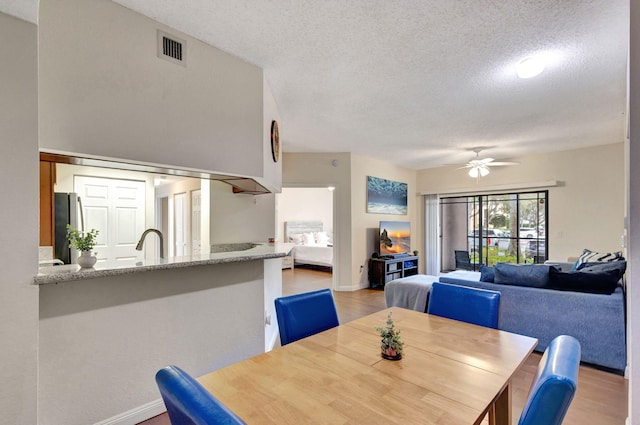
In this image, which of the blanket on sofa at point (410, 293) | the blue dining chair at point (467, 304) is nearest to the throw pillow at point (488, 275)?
the blanket on sofa at point (410, 293)

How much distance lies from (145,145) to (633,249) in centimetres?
267

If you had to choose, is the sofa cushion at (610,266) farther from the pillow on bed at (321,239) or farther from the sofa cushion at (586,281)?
the pillow on bed at (321,239)

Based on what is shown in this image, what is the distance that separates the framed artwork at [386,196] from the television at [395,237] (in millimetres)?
338

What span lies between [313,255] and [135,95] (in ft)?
20.9

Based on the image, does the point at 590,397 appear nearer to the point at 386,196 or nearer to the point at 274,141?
the point at 274,141

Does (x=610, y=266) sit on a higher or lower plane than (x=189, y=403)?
lower

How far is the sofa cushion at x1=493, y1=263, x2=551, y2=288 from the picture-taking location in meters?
2.97

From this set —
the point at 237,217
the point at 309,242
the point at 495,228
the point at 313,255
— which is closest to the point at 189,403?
the point at 237,217

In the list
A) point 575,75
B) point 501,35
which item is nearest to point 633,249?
point 501,35

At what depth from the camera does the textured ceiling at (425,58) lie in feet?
6.19

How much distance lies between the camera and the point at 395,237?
20.5ft

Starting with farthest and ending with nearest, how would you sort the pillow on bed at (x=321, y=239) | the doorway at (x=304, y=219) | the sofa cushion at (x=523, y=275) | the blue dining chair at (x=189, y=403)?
the pillow on bed at (x=321, y=239), the doorway at (x=304, y=219), the sofa cushion at (x=523, y=275), the blue dining chair at (x=189, y=403)

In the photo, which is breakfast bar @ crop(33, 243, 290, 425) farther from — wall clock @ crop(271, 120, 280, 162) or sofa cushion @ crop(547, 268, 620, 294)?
sofa cushion @ crop(547, 268, 620, 294)

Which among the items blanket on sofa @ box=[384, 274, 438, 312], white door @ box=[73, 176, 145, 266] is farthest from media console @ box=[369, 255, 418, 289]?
white door @ box=[73, 176, 145, 266]
